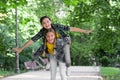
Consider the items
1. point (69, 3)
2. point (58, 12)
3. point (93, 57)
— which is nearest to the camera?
point (69, 3)

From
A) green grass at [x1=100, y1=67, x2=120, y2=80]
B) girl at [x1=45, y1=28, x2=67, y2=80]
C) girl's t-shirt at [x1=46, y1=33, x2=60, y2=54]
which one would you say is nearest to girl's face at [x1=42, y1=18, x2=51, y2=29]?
girl at [x1=45, y1=28, x2=67, y2=80]

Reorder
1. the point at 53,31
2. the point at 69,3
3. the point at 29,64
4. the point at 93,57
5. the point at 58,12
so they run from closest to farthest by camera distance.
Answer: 1. the point at 53,31
2. the point at 69,3
3. the point at 29,64
4. the point at 58,12
5. the point at 93,57

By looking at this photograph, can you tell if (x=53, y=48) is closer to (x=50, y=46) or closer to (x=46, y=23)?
(x=50, y=46)

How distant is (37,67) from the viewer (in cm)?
3575

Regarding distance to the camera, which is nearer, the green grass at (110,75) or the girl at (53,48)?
the girl at (53,48)

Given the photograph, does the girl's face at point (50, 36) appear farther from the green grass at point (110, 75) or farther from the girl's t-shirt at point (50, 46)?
the green grass at point (110, 75)

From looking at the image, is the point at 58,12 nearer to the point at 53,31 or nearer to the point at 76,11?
the point at 76,11

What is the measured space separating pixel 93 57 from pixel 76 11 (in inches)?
1738

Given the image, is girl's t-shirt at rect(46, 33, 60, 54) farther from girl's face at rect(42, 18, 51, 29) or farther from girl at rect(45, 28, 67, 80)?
girl's face at rect(42, 18, 51, 29)

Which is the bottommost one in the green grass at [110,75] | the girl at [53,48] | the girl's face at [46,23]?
the green grass at [110,75]

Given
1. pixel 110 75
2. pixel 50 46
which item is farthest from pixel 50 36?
pixel 110 75

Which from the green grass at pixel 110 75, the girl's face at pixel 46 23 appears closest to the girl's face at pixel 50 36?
the girl's face at pixel 46 23

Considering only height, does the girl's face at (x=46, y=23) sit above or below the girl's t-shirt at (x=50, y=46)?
above

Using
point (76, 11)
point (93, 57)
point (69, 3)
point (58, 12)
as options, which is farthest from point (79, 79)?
point (93, 57)
